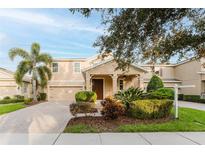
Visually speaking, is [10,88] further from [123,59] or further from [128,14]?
[128,14]

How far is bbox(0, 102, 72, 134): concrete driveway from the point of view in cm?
818

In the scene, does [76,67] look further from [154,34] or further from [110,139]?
[110,139]

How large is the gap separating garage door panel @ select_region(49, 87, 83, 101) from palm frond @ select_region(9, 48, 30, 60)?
9.65 feet

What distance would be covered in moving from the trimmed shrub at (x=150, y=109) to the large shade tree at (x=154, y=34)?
2.07m

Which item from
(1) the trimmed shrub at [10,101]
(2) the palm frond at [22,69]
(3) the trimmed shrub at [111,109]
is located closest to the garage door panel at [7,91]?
(1) the trimmed shrub at [10,101]

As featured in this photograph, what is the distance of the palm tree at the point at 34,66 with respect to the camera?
13402 millimetres

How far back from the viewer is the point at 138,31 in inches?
276

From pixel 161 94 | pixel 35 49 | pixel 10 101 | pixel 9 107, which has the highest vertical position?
pixel 35 49

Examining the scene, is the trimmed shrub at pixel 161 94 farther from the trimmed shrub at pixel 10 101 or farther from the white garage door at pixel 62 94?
the trimmed shrub at pixel 10 101

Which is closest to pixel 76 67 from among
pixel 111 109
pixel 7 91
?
pixel 7 91

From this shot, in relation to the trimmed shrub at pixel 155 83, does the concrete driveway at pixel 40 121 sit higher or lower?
lower

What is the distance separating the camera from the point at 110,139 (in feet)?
21.9

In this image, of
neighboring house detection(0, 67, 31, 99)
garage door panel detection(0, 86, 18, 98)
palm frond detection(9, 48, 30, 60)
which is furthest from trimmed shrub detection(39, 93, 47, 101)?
palm frond detection(9, 48, 30, 60)

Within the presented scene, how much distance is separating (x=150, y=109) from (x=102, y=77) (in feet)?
31.7
